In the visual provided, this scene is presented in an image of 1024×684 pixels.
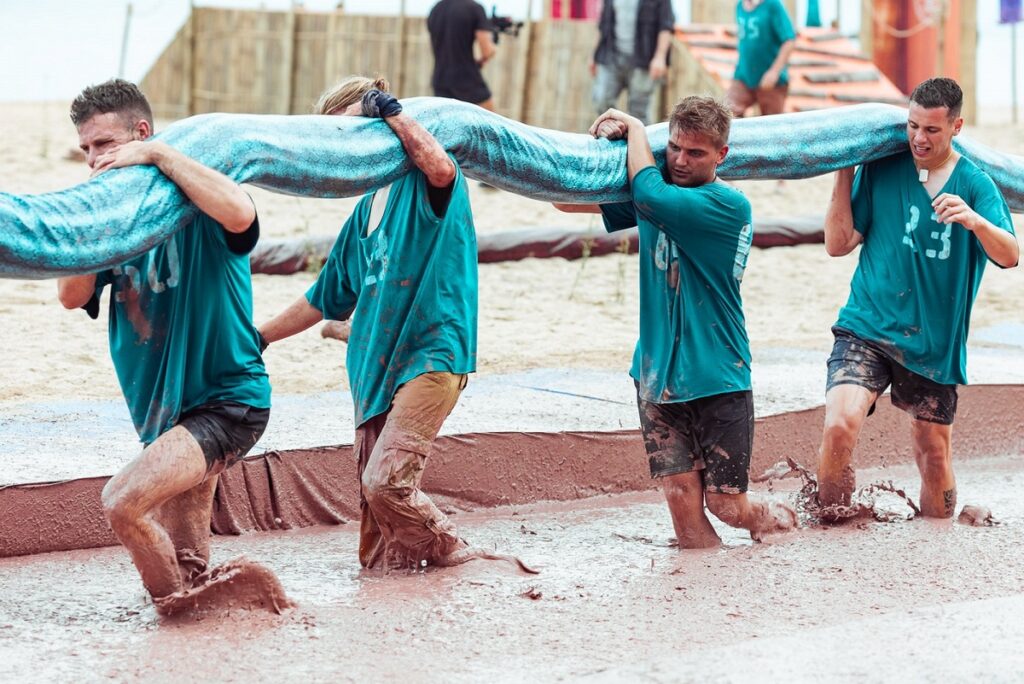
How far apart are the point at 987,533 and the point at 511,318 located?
4986mm

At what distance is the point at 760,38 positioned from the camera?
44.3 feet

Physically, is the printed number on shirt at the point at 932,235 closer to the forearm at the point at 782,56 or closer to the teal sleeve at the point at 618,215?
the teal sleeve at the point at 618,215

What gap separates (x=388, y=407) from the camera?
192 inches

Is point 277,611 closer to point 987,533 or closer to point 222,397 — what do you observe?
point 222,397

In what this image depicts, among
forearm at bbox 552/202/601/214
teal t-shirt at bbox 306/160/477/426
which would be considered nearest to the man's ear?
teal t-shirt at bbox 306/160/477/426

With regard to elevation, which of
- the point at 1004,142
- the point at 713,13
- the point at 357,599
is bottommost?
the point at 357,599

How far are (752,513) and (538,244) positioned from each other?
7.09 meters

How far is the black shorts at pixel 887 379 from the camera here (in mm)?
5773

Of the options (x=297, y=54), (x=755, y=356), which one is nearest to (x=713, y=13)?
(x=297, y=54)

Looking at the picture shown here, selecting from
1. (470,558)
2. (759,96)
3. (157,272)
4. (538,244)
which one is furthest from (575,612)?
(759,96)

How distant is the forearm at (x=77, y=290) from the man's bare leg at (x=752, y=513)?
231cm

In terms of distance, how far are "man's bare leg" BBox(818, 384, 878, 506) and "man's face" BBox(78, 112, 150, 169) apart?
289 centimetres

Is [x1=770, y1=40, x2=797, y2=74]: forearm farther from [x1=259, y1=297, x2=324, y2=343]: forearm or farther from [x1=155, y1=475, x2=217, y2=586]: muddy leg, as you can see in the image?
[x1=155, y1=475, x2=217, y2=586]: muddy leg

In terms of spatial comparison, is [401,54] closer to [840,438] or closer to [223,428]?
[840,438]
